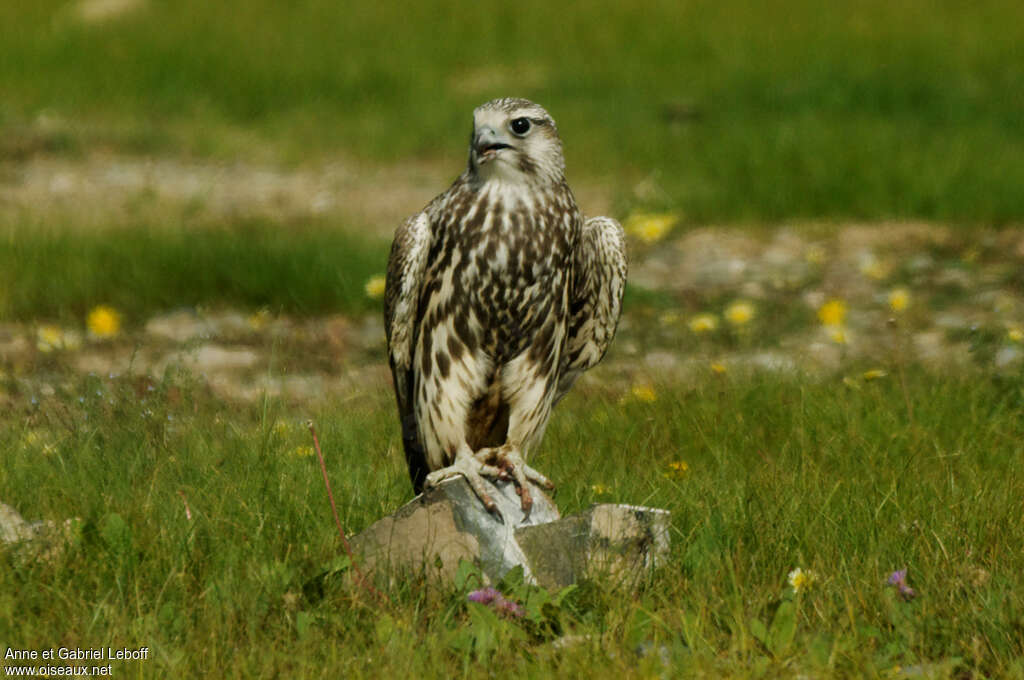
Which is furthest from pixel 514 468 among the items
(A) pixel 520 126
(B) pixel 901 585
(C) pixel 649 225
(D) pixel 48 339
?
(C) pixel 649 225

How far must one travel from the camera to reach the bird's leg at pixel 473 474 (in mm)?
3773

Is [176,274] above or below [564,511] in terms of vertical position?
above

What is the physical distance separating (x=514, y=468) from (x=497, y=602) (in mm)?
661

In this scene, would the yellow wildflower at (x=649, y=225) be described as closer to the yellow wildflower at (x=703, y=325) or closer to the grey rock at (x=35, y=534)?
the yellow wildflower at (x=703, y=325)

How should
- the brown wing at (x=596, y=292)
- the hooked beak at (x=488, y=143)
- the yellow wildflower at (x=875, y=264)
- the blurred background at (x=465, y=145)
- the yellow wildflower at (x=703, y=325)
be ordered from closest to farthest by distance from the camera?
the hooked beak at (x=488, y=143)
the brown wing at (x=596, y=292)
the yellow wildflower at (x=703, y=325)
the blurred background at (x=465, y=145)
the yellow wildflower at (x=875, y=264)

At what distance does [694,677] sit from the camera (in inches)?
117

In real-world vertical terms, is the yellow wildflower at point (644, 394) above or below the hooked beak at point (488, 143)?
below

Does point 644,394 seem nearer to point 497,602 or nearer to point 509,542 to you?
point 509,542

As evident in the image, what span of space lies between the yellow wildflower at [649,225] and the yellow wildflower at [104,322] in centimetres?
275

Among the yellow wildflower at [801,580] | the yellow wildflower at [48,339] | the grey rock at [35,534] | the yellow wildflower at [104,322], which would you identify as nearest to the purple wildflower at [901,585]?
the yellow wildflower at [801,580]

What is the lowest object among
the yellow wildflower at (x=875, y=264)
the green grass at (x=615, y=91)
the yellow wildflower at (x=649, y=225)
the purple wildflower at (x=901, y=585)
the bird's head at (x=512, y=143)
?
the purple wildflower at (x=901, y=585)

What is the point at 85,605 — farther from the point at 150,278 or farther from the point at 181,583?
the point at 150,278

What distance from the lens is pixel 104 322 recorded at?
6219 millimetres

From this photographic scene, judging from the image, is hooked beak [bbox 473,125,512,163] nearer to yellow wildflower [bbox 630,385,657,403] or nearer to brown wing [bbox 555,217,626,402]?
brown wing [bbox 555,217,626,402]
